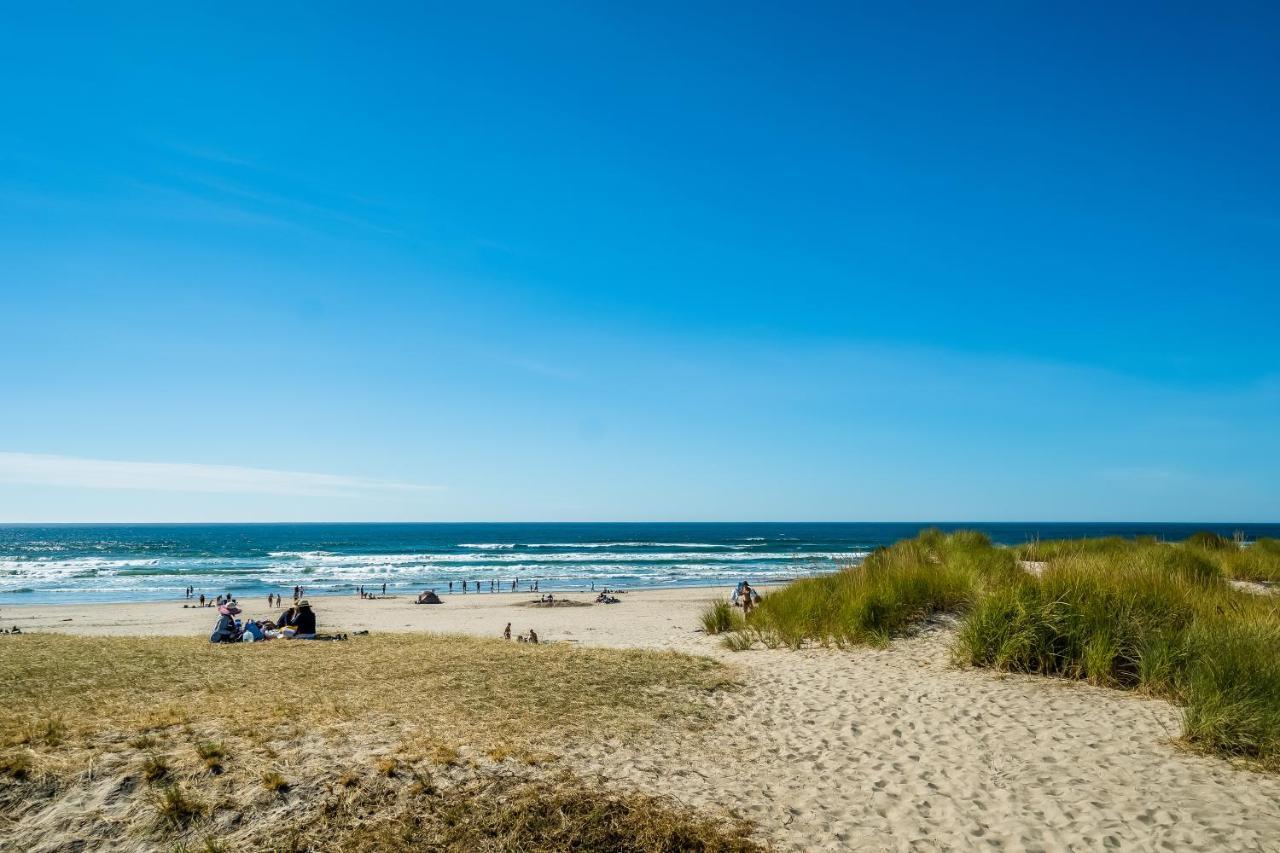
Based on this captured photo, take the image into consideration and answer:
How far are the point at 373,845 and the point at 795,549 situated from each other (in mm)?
88732

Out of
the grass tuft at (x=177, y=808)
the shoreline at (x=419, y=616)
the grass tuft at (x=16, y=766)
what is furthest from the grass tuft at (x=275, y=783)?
the shoreline at (x=419, y=616)

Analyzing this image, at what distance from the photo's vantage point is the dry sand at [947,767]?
567 cm

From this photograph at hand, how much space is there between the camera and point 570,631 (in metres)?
27.2

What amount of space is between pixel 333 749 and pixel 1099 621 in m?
10.2

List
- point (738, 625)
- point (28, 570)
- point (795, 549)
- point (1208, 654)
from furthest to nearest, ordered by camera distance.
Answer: point (795, 549) → point (28, 570) → point (738, 625) → point (1208, 654)

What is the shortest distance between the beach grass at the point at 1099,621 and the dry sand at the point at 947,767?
0.50m

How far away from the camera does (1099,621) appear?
1026 centimetres

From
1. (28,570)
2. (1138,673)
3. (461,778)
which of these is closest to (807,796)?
(461,778)

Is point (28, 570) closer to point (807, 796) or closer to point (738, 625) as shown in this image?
point (738, 625)

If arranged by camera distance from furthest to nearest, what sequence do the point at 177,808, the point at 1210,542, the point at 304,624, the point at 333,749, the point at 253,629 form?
the point at 1210,542, the point at 304,624, the point at 253,629, the point at 333,749, the point at 177,808

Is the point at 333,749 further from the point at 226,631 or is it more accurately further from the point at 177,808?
the point at 226,631

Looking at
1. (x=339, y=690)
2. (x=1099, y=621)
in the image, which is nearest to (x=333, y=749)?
(x=339, y=690)

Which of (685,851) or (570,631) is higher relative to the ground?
(685,851)

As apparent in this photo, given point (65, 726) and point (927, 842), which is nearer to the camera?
point (927, 842)
